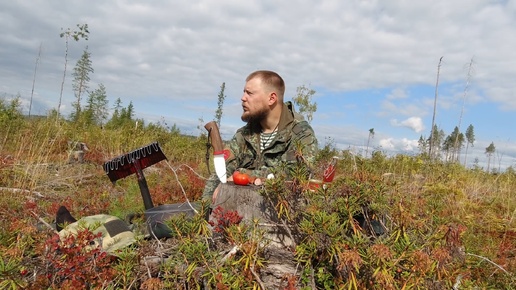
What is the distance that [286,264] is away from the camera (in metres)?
2.85

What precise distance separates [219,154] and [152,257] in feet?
4.07

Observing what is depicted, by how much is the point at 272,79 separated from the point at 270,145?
73 centimetres

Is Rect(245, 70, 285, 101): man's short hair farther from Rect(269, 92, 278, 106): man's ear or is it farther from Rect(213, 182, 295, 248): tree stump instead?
Rect(213, 182, 295, 248): tree stump

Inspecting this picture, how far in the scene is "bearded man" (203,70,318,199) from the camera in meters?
4.04

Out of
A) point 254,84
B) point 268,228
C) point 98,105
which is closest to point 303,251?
point 268,228

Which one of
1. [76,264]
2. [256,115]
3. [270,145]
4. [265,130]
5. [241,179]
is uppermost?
[256,115]

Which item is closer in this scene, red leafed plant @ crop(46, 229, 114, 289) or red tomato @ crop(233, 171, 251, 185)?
red leafed plant @ crop(46, 229, 114, 289)

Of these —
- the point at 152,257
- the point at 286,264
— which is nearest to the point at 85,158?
the point at 152,257

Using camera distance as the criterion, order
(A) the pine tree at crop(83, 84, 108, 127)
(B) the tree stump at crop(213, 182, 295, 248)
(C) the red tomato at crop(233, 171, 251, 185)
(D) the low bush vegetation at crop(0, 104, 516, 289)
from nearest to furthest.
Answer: (D) the low bush vegetation at crop(0, 104, 516, 289) < (B) the tree stump at crop(213, 182, 295, 248) < (C) the red tomato at crop(233, 171, 251, 185) < (A) the pine tree at crop(83, 84, 108, 127)

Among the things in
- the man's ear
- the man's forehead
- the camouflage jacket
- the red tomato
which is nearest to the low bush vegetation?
the red tomato

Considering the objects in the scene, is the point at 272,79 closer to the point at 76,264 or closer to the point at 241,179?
the point at 241,179

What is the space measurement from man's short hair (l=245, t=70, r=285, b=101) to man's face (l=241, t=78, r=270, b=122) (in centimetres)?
6

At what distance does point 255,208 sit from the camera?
121 inches

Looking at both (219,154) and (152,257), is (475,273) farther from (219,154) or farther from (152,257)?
(152,257)
